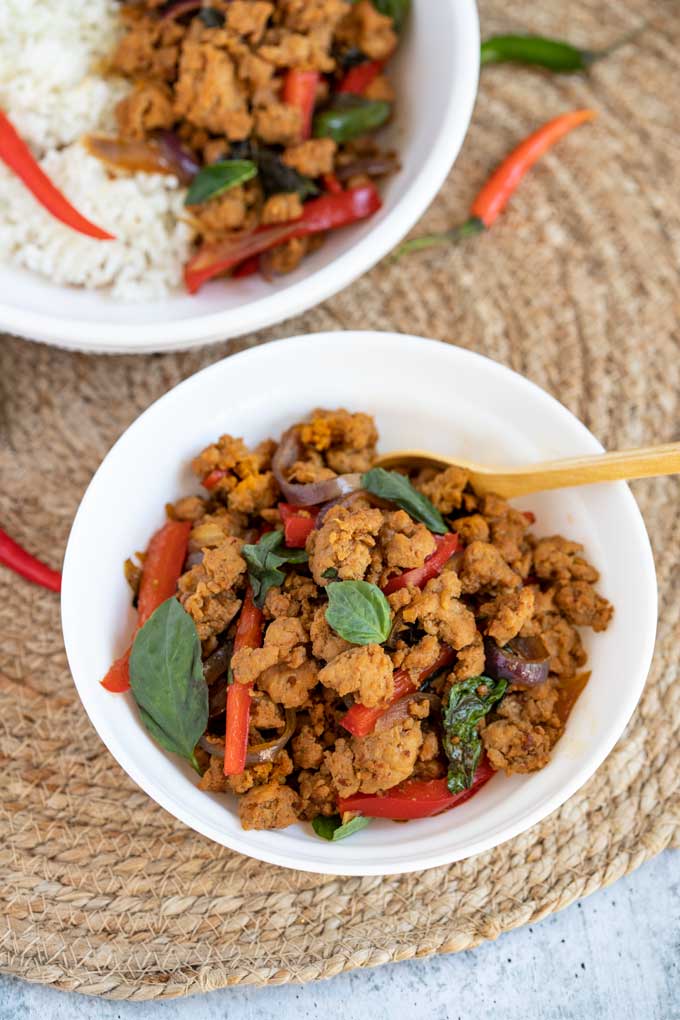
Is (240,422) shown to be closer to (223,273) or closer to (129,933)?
(223,273)

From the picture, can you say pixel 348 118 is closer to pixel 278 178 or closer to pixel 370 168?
pixel 370 168

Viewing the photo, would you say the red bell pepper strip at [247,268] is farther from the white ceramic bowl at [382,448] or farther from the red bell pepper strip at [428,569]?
the red bell pepper strip at [428,569]

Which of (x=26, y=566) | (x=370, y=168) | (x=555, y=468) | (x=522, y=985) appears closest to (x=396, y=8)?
(x=370, y=168)

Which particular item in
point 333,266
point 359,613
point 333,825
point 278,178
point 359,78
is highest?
point 359,78

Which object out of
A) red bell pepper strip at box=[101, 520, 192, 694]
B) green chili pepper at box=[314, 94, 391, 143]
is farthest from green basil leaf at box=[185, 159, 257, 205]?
red bell pepper strip at box=[101, 520, 192, 694]

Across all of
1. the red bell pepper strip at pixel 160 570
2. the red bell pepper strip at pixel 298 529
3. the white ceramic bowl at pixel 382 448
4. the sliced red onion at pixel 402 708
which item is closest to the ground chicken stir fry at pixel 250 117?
the white ceramic bowl at pixel 382 448

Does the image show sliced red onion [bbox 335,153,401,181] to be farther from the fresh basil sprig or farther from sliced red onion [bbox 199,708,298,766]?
sliced red onion [bbox 199,708,298,766]
